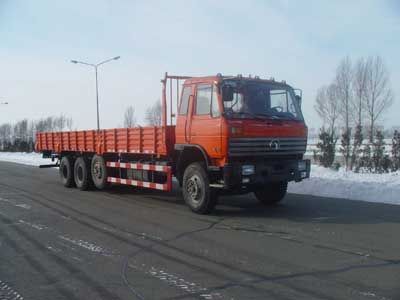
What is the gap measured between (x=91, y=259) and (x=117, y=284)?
50.2 inches

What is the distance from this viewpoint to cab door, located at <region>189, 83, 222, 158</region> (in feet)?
31.7

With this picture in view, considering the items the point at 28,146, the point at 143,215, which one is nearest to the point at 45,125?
the point at 28,146

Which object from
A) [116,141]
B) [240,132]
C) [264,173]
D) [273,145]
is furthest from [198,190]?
[116,141]

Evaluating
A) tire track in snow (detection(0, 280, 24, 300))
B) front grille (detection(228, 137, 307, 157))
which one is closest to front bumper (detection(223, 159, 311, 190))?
front grille (detection(228, 137, 307, 157))

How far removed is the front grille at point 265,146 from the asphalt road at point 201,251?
1.33m

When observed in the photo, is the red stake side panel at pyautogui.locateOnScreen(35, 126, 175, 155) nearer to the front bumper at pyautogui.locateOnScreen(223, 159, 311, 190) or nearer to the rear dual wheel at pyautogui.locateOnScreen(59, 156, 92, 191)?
the rear dual wheel at pyautogui.locateOnScreen(59, 156, 92, 191)

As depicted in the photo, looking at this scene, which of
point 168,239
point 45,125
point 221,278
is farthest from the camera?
point 45,125

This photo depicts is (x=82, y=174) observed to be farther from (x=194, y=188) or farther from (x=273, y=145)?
(x=273, y=145)

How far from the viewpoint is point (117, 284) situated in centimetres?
563

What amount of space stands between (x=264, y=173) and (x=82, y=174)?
292 inches

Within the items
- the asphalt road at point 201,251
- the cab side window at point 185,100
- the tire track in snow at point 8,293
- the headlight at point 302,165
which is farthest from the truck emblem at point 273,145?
the tire track in snow at point 8,293

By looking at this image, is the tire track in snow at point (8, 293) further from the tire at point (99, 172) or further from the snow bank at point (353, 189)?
the snow bank at point (353, 189)

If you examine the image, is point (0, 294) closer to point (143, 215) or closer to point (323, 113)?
point (143, 215)

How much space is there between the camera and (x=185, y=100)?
10.8 metres
